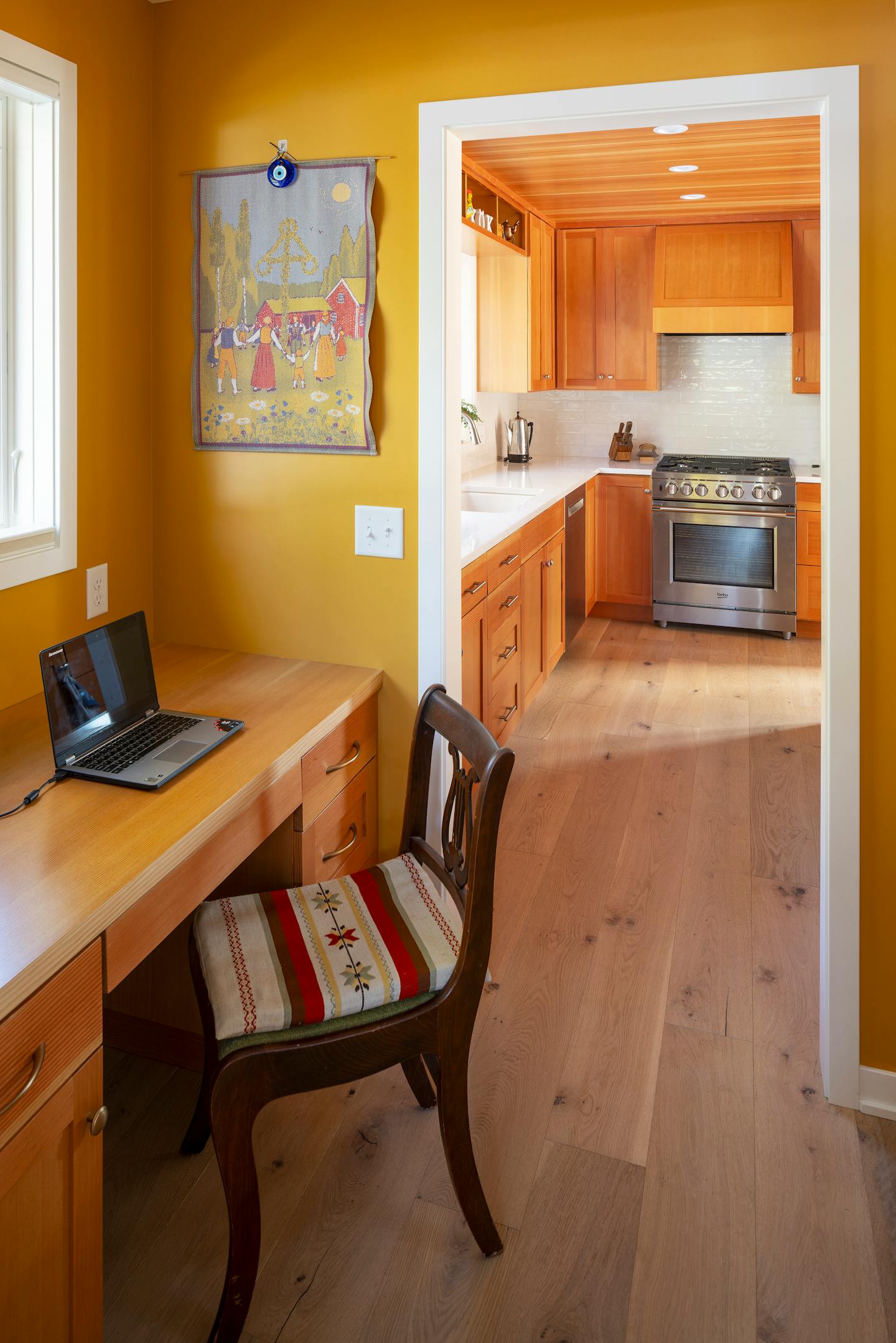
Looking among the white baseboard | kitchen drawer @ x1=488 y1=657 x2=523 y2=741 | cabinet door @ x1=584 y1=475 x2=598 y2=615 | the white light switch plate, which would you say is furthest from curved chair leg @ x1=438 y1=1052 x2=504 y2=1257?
cabinet door @ x1=584 y1=475 x2=598 y2=615

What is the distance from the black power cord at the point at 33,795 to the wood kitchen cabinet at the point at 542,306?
4.16m

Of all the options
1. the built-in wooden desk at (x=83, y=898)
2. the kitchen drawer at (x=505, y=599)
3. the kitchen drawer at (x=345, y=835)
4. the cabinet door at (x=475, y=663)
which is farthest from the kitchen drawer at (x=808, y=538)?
the built-in wooden desk at (x=83, y=898)

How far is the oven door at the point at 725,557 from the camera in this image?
5.61m

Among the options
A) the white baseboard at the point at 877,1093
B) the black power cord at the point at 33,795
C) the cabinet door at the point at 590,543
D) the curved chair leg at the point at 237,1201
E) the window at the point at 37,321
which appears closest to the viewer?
the curved chair leg at the point at 237,1201

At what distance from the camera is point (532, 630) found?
4367 mm

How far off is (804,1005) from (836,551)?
1.18 m

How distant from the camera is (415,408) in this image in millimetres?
2223

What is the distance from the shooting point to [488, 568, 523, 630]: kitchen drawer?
360 cm

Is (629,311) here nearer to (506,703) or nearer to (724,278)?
(724,278)

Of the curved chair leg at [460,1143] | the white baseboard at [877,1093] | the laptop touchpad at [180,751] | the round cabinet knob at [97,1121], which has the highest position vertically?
the laptop touchpad at [180,751]

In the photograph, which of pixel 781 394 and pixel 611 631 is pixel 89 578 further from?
pixel 781 394

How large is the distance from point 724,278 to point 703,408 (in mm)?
827

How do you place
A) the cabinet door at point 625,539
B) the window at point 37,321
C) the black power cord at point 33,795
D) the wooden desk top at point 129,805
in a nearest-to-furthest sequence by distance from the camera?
the wooden desk top at point 129,805, the black power cord at point 33,795, the window at point 37,321, the cabinet door at point 625,539

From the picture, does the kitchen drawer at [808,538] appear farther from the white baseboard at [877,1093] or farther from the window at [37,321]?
the window at [37,321]
